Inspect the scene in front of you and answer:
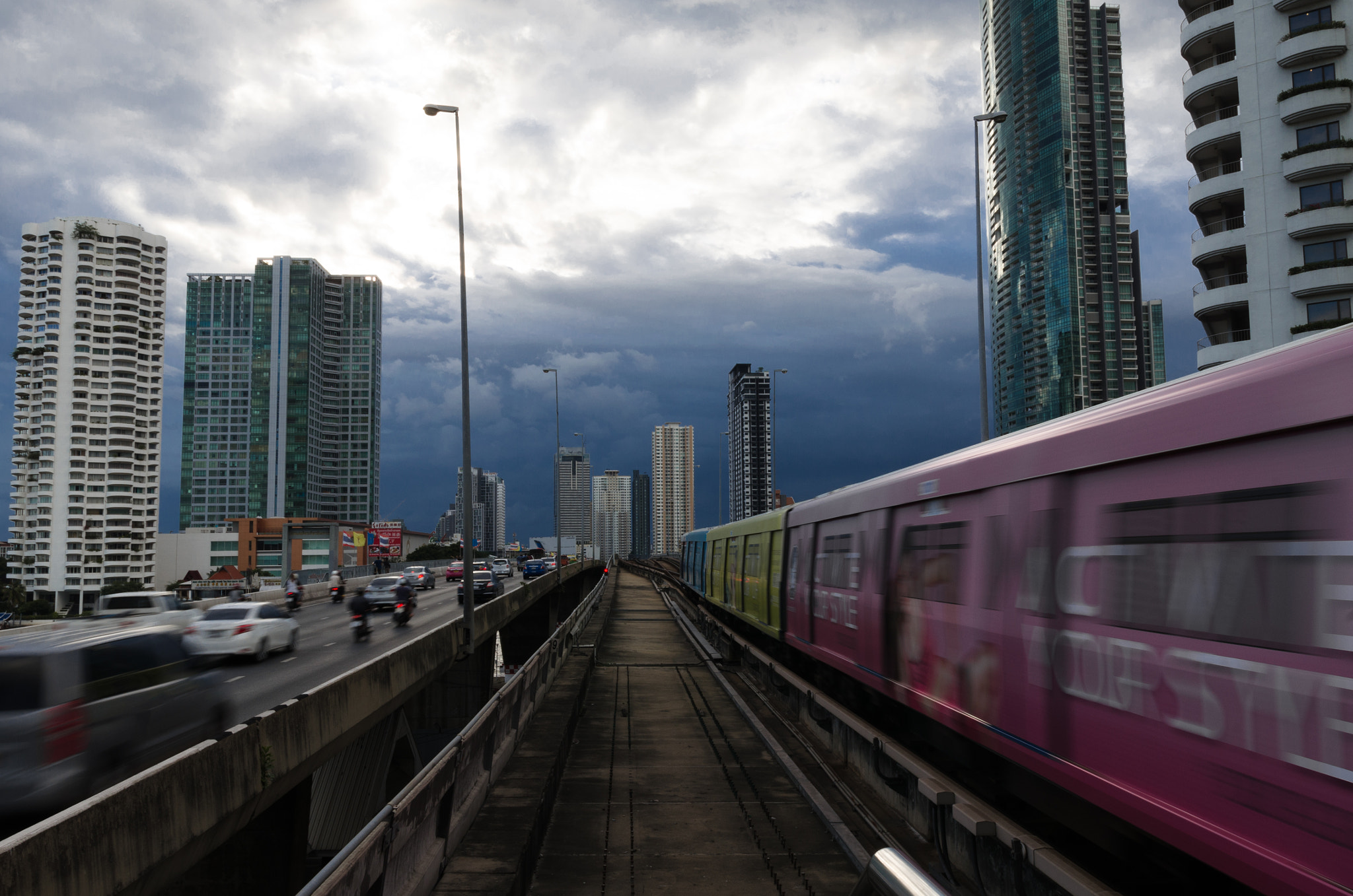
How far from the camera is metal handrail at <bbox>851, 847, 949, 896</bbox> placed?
7.48ft

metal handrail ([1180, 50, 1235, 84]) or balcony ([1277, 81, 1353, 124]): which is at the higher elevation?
metal handrail ([1180, 50, 1235, 84])

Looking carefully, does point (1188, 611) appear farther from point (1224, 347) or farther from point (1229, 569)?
point (1224, 347)

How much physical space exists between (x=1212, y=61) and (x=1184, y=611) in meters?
53.2

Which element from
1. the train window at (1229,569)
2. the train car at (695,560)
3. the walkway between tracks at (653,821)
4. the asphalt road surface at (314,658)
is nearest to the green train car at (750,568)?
the train car at (695,560)

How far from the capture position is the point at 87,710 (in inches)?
349

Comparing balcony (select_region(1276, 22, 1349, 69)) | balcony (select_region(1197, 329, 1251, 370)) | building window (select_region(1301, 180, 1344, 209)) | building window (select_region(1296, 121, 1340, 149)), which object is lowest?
balcony (select_region(1197, 329, 1251, 370))

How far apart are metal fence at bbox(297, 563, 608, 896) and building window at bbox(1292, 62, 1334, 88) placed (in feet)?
159

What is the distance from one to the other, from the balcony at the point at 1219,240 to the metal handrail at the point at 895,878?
50868mm

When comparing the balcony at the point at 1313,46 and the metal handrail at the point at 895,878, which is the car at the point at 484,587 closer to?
the balcony at the point at 1313,46

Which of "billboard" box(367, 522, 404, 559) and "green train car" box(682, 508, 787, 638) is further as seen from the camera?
"billboard" box(367, 522, 404, 559)

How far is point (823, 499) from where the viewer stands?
1670 cm

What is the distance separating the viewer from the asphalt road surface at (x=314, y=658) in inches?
672

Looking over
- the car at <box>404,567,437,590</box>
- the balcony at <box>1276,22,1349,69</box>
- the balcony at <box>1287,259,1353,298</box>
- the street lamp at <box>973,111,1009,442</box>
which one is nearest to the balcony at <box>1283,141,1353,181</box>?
the balcony at <box>1287,259,1353,298</box>

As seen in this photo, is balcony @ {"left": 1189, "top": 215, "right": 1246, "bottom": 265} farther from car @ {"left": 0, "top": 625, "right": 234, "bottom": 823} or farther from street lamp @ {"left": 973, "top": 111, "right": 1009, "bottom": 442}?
car @ {"left": 0, "top": 625, "right": 234, "bottom": 823}
